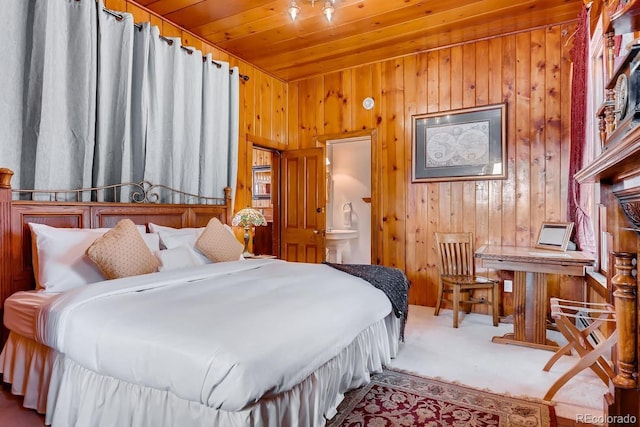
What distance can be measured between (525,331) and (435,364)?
995 millimetres

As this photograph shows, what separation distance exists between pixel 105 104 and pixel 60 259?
1.38 meters

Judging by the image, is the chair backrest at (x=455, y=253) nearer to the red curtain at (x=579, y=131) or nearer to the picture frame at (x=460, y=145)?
the picture frame at (x=460, y=145)

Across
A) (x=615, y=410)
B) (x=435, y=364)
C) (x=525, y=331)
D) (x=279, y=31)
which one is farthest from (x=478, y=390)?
(x=279, y=31)

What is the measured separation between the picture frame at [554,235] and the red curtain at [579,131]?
9 centimetres

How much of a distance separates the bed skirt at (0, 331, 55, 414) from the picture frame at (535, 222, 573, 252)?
3807mm

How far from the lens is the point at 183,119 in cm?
361

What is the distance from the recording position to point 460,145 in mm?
4070

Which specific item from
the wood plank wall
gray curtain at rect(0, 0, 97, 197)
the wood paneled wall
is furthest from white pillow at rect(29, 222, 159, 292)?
the wood paneled wall

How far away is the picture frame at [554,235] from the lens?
10.5ft

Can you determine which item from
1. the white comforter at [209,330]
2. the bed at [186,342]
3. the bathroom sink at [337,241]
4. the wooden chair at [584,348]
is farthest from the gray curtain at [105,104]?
the wooden chair at [584,348]

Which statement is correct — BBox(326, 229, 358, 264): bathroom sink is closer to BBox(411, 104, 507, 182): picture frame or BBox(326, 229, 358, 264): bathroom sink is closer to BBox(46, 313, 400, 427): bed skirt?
BBox(411, 104, 507, 182): picture frame

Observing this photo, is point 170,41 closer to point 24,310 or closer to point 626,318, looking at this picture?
point 24,310

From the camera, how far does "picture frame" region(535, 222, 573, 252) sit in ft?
10.5

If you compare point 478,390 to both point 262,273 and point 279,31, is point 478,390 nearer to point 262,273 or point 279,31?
point 262,273
